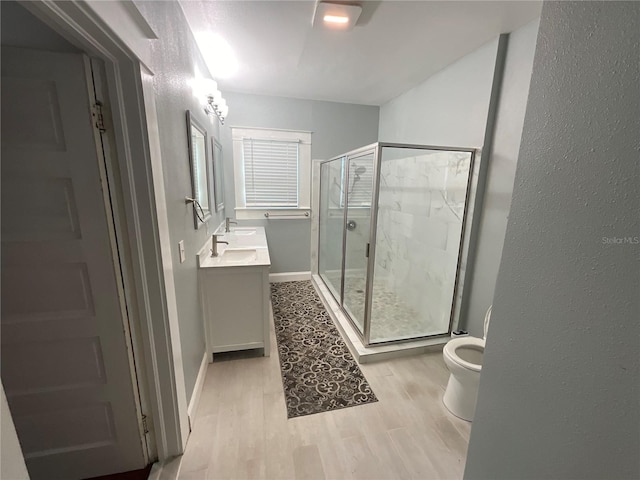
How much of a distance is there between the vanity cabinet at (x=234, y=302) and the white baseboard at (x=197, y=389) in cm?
7

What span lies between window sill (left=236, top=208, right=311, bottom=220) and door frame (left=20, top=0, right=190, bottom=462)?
2.30 metres

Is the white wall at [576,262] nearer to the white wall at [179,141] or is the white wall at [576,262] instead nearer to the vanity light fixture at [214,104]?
the white wall at [179,141]

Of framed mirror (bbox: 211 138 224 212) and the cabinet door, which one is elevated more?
framed mirror (bbox: 211 138 224 212)

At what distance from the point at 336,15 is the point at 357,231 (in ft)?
5.78

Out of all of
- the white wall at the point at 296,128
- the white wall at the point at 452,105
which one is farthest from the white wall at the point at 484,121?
the white wall at the point at 296,128

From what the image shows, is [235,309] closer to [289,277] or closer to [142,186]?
[142,186]

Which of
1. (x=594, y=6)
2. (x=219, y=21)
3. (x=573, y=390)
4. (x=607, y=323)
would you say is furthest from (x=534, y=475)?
(x=219, y=21)

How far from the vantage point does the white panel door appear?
35.6 inches

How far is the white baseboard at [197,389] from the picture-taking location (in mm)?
1578

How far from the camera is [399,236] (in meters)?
2.98

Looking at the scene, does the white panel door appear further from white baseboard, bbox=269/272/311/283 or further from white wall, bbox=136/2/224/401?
white baseboard, bbox=269/272/311/283

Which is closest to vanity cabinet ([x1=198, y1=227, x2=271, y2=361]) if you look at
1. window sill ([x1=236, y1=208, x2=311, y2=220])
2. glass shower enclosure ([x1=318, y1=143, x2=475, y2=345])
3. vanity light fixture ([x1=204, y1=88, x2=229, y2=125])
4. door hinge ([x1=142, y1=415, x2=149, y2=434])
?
door hinge ([x1=142, y1=415, x2=149, y2=434])

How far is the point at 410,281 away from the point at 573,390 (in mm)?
2342

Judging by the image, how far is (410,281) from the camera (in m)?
2.90
